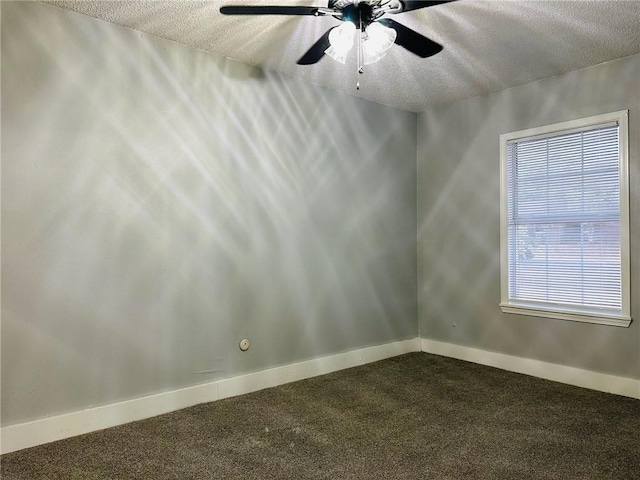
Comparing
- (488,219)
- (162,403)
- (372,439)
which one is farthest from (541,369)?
(162,403)

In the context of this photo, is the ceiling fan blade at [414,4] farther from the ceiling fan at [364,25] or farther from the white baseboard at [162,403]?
the white baseboard at [162,403]

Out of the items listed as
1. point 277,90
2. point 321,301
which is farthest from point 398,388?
point 277,90

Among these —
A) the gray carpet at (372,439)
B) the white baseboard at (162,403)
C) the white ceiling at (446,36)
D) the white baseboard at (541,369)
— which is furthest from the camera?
the white baseboard at (541,369)

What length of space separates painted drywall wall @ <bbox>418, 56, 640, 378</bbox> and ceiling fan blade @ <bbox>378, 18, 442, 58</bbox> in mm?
1823

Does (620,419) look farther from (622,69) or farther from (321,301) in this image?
(622,69)

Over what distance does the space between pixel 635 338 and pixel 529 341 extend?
2.55 feet

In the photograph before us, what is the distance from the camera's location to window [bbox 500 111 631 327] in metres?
3.28

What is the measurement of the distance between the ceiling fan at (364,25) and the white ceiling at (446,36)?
0.32m

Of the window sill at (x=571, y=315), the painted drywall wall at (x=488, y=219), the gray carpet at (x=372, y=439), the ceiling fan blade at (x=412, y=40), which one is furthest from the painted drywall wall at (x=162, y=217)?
the ceiling fan blade at (x=412, y=40)

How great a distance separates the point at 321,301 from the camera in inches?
149

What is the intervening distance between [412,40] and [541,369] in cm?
287

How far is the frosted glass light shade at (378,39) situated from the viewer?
2291mm

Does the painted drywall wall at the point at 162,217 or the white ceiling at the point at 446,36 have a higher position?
the white ceiling at the point at 446,36

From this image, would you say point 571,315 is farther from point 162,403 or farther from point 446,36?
point 162,403
